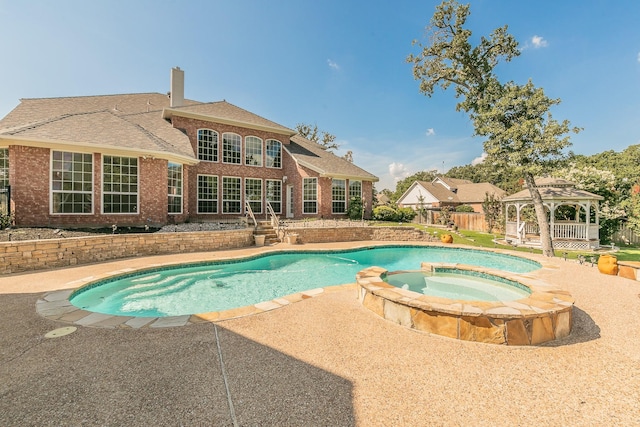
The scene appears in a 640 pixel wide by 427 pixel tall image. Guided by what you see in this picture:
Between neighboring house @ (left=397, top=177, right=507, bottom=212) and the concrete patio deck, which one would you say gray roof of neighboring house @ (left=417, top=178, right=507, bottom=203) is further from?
the concrete patio deck

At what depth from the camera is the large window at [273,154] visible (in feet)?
64.7

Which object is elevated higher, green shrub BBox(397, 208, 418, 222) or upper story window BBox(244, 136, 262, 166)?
upper story window BBox(244, 136, 262, 166)

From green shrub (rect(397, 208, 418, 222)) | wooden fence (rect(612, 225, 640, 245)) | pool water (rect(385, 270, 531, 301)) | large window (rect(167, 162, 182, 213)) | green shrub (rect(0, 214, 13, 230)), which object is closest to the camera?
pool water (rect(385, 270, 531, 301))

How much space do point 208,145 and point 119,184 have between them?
6409mm

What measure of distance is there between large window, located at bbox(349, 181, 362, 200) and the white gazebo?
31.6 feet

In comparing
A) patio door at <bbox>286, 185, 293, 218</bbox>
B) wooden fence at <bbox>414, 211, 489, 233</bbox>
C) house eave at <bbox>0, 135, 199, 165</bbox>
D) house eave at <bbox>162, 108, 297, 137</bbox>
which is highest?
house eave at <bbox>162, 108, 297, 137</bbox>

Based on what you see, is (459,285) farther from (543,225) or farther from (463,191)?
(463,191)

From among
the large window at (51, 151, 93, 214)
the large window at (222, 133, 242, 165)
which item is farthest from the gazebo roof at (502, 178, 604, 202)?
the large window at (51, 151, 93, 214)

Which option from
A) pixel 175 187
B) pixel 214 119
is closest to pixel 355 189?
pixel 214 119

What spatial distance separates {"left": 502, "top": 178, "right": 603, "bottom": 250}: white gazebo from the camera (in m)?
14.6

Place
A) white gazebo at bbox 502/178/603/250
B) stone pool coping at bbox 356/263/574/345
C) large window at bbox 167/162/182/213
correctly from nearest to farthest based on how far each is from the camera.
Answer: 1. stone pool coping at bbox 356/263/574/345
2. large window at bbox 167/162/182/213
3. white gazebo at bbox 502/178/603/250

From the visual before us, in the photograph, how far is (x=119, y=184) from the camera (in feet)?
40.1

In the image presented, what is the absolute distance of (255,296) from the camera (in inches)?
269

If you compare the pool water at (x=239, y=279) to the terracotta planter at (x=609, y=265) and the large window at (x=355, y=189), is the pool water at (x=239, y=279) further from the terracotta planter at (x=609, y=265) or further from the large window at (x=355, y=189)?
the large window at (x=355, y=189)
